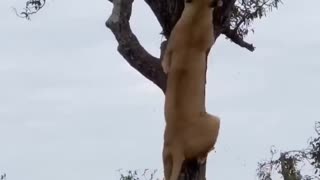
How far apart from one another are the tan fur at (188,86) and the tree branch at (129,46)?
0.91m

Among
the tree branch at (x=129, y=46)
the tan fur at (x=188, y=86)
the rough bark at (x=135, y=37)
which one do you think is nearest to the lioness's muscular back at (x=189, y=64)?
the tan fur at (x=188, y=86)

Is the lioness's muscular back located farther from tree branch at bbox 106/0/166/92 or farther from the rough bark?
tree branch at bbox 106/0/166/92

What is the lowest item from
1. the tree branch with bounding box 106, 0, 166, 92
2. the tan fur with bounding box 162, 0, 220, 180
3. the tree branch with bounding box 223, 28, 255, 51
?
the tan fur with bounding box 162, 0, 220, 180

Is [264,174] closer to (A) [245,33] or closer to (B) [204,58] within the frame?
(A) [245,33]

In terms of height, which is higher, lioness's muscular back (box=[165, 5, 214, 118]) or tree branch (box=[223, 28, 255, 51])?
tree branch (box=[223, 28, 255, 51])

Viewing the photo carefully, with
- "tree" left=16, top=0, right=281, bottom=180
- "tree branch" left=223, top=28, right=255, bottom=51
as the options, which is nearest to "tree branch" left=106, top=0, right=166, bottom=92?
"tree" left=16, top=0, right=281, bottom=180

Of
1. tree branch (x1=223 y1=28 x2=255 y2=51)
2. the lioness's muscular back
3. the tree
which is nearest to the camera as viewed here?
the lioness's muscular back

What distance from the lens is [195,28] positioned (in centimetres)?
171

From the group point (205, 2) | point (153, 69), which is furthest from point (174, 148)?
point (153, 69)

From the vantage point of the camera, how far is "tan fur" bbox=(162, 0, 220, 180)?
1.70 m

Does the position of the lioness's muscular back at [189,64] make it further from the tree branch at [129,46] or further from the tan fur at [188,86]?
the tree branch at [129,46]

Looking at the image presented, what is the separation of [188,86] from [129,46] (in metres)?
1.08

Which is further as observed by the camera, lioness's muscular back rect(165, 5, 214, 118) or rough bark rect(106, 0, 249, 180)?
rough bark rect(106, 0, 249, 180)

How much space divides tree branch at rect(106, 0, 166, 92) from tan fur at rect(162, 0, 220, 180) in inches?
35.8
